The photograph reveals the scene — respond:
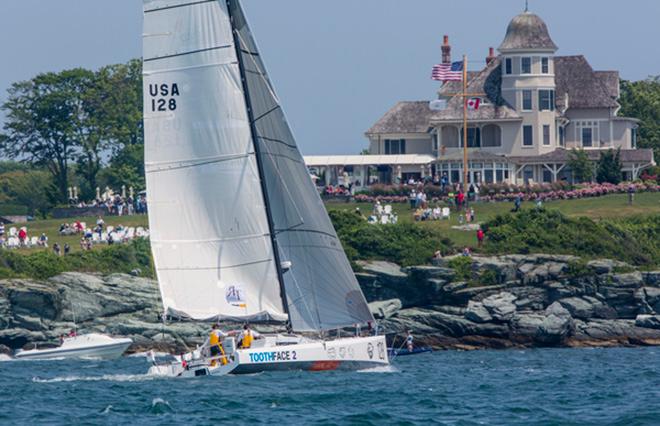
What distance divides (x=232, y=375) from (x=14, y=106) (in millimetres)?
54512

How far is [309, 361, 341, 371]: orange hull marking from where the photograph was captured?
3722cm

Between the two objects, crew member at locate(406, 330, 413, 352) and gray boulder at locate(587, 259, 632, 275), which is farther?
gray boulder at locate(587, 259, 632, 275)

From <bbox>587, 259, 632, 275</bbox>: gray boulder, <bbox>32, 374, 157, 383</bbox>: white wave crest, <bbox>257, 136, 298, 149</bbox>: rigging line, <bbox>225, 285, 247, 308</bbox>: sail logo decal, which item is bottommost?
<bbox>32, 374, 157, 383</bbox>: white wave crest

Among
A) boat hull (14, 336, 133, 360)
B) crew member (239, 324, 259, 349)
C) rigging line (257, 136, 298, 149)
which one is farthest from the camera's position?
boat hull (14, 336, 133, 360)

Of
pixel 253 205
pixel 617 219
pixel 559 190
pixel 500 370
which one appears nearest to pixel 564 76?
pixel 559 190

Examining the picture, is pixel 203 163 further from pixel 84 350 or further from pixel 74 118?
pixel 74 118

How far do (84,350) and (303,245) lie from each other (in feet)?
49.6

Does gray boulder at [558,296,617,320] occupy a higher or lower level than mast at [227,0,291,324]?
lower

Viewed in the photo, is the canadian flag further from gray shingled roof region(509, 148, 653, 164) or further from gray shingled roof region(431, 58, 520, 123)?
gray shingled roof region(509, 148, 653, 164)

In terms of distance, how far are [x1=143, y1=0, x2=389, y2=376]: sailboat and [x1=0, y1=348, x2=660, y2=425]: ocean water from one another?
1.22 m

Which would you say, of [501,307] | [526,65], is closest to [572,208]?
[526,65]

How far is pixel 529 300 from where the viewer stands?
5400 centimetres

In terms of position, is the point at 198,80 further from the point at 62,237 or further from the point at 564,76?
the point at 564,76

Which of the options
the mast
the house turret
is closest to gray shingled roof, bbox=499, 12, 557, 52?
the house turret
